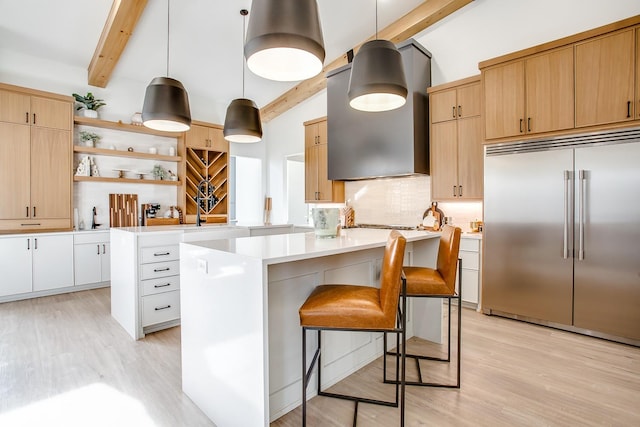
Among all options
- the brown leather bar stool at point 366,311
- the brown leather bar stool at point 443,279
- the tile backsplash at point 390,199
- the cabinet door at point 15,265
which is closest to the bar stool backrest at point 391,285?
the brown leather bar stool at point 366,311

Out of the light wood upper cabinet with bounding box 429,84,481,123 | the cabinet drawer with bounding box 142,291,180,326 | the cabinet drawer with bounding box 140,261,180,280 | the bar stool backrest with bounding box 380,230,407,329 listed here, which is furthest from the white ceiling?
the bar stool backrest with bounding box 380,230,407,329

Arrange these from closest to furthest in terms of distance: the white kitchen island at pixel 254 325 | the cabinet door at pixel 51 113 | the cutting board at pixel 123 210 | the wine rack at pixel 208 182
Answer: the white kitchen island at pixel 254 325 < the cabinet door at pixel 51 113 < the cutting board at pixel 123 210 < the wine rack at pixel 208 182

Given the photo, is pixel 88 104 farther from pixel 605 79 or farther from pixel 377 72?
pixel 605 79

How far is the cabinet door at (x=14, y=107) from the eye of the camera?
4129 millimetres

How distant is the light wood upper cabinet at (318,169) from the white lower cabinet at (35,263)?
12.4 ft

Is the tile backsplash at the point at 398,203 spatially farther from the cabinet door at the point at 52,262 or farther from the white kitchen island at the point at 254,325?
the cabinet door at the point at 52,262

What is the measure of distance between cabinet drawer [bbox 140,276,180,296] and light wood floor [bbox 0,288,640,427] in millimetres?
413

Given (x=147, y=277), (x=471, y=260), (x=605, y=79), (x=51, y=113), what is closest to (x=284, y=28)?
(x=147, y=277)

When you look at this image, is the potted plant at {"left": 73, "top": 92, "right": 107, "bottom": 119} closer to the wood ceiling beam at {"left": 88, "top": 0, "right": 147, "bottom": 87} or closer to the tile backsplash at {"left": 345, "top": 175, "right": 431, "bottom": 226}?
the wood ceiling beam at {"left": 88, "top": 0, "right": 147, "bottom": 87}

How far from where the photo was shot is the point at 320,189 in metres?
5.79

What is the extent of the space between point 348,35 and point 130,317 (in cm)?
466

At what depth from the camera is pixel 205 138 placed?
603cm

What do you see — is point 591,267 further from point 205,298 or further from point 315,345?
point 205,298

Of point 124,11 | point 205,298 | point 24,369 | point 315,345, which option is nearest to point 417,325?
point 315,345
